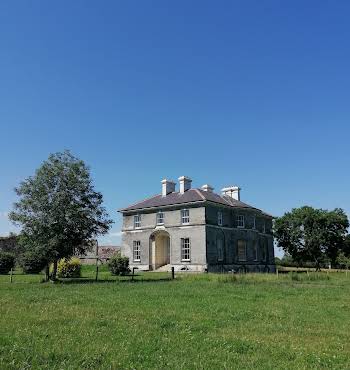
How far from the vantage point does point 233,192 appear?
56500mm

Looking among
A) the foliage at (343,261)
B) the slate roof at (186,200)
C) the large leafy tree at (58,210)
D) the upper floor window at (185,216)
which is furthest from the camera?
the foliage at (343,261)

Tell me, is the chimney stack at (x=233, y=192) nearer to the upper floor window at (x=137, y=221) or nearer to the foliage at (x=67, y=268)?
the upper floor window at (x=137, y=221)

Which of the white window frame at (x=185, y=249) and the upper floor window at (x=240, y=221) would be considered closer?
the white window frame at (x=185, y=249)

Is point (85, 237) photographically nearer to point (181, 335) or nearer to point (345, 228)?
point (181, 335)

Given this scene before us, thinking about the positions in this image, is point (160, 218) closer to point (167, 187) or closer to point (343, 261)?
point (167, 187)

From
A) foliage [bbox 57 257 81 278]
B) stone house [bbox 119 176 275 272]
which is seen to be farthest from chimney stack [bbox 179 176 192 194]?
foliage [bbox 57 257 81 278]

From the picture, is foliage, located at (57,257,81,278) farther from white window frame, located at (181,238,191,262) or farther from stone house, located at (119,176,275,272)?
white window frame, located at (181,238,191,262)

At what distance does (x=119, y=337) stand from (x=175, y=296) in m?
9.73

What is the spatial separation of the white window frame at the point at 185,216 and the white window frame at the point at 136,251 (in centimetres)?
721

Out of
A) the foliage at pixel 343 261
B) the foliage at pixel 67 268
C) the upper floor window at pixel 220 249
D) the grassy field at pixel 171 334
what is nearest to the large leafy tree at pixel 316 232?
the foliage at pixel 343 261

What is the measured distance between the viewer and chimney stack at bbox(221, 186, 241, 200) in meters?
56.1

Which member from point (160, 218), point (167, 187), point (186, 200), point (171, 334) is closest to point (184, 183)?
point (167, 187)

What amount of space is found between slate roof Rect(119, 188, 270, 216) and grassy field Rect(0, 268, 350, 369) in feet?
97.7

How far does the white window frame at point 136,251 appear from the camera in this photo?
51022mm
